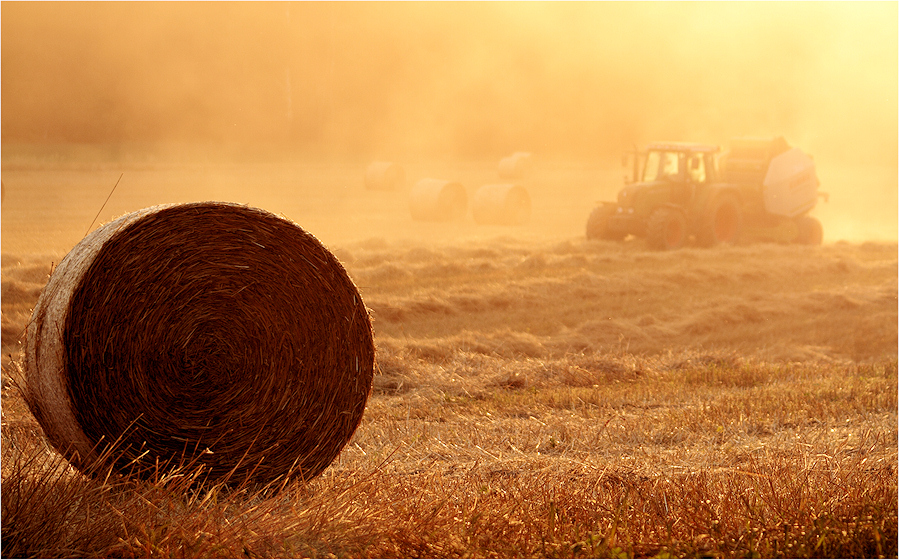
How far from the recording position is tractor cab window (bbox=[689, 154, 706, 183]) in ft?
54.0

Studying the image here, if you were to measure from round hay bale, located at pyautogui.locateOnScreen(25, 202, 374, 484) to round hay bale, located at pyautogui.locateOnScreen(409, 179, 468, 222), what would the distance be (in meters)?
17.0

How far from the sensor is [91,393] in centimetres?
389

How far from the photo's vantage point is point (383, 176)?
2598 centimetres

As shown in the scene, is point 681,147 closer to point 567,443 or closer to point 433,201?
point 433,201

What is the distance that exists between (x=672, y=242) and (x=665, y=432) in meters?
10.5

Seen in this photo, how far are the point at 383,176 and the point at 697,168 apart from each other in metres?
11.6

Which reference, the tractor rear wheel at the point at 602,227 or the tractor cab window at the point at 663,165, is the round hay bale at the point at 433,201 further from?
the tractor cab window at the point at 663,165

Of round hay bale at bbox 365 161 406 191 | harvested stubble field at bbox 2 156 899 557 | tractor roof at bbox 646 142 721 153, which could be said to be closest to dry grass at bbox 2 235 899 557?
harvested stubble field at bbox 2 156 899 557

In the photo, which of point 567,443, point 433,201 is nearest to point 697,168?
point 433,201

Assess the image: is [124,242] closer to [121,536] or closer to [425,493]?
[121,536]

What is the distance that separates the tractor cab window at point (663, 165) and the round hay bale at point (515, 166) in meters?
13.0

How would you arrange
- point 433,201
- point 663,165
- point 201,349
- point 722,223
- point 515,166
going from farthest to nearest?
point 515,166
point 433,201
point 722,223
point 663,165
point 201,349

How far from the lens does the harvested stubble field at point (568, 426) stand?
357cm

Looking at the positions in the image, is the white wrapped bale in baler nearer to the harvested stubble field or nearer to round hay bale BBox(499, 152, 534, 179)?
the harvested stubble field
